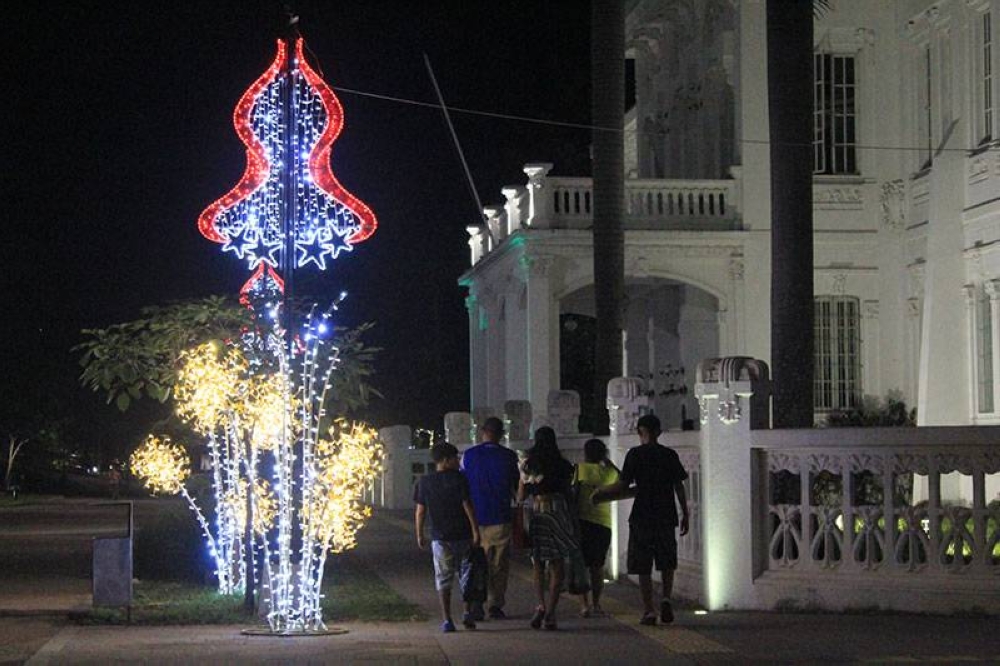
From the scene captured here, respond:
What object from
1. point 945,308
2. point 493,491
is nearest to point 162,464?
point 493,491

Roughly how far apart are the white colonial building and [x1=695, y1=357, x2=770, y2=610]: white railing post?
1108 cm

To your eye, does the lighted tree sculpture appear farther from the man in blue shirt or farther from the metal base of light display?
the man in blue shirt

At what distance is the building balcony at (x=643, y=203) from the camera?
31.3 meters

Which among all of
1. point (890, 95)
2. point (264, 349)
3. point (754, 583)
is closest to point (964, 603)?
point (754, 583)

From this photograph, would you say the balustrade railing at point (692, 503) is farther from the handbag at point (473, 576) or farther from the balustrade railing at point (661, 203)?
the balustrade railing at point (661, 203)

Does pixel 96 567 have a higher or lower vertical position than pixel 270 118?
lower

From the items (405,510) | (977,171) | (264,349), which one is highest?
(977,171)

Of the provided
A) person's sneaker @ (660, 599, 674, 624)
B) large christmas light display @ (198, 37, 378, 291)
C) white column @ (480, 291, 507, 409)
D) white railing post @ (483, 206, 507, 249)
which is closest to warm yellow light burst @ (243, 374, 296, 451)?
person's sneaker @ (660, 599, 674, 624)

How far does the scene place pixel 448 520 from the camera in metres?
15.2

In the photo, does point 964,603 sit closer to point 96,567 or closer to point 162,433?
point 96,567

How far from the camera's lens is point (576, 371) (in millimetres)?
47312

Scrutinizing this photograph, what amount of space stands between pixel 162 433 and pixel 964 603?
9187 mm

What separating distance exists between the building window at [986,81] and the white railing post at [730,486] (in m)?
11.6

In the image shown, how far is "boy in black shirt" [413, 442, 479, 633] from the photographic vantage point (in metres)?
15.2
